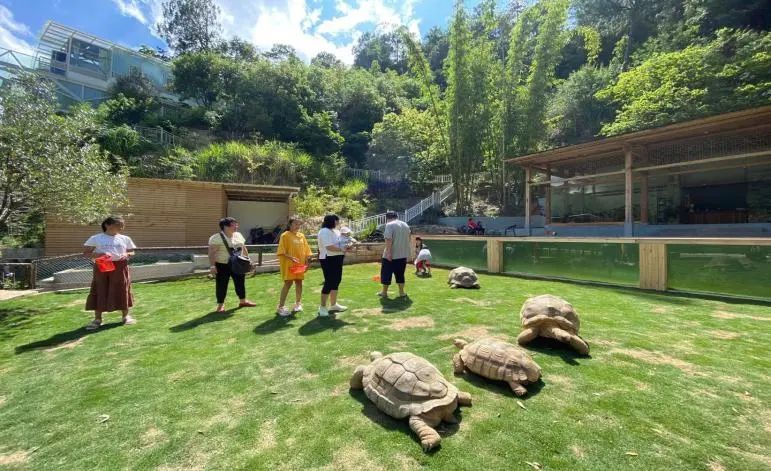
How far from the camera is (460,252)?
10.2 meters

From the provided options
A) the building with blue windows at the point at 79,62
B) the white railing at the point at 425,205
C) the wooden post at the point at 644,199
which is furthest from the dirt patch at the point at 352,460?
the building with blue windows at the point at 79,62

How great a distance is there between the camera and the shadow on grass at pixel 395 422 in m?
2.01

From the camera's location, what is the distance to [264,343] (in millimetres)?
3664

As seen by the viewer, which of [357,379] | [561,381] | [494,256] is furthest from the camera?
[494,256]

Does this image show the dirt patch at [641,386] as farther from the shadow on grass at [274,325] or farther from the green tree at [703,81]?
the green tree at [703,81]

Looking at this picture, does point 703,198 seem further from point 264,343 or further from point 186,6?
point 186,6

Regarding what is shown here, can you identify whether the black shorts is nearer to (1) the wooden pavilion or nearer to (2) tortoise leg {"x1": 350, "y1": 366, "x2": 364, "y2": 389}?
(2) tortoise leg {"x1": 350, "y1": 366, "x2": 364, "y2": 389}

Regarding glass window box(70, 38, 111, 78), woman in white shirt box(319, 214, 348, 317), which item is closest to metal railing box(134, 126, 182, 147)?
glass window box(70, 38, 111, 78)

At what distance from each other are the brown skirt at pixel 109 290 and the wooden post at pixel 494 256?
8290mm

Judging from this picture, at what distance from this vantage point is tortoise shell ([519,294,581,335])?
3223mm

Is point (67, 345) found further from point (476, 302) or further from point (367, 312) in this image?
point (476, 302)

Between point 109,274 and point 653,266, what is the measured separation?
943 cm

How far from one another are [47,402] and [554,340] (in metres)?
4.52

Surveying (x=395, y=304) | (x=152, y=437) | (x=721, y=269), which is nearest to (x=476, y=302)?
(x=395, y=304)
